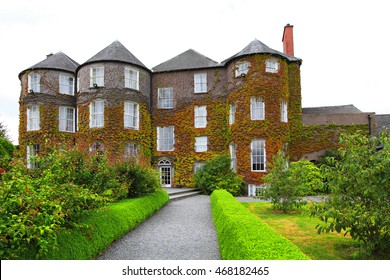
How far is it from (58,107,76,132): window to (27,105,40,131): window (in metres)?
1.65

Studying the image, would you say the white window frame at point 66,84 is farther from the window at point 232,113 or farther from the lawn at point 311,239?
the lawn at point 311,239

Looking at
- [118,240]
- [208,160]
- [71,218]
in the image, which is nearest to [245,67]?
[208,160]

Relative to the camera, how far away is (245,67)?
820 inches

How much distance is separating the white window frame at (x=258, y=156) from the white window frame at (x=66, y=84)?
1486 centimetres

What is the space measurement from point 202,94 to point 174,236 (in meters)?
15.8

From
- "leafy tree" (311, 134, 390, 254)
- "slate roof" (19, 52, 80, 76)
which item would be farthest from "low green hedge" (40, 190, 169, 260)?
"slate roof" (19, 52, 80, 76)

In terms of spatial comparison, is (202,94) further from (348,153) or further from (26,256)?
(26,256)

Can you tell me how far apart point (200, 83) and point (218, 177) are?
7758 millimetres

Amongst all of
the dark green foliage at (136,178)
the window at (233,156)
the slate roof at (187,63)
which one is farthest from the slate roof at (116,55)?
the dark green foliage at (136,178)

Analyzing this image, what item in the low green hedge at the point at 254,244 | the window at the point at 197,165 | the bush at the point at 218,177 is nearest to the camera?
the low green hedge at the point at 254,244

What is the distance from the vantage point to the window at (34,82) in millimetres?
22656

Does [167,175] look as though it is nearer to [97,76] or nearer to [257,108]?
[257,108]

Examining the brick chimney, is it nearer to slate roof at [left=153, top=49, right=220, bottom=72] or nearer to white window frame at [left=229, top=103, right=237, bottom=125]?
slate roof at [left=153, top=49, right=220, bottom=72]

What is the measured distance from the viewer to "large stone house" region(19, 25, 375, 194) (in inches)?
802
